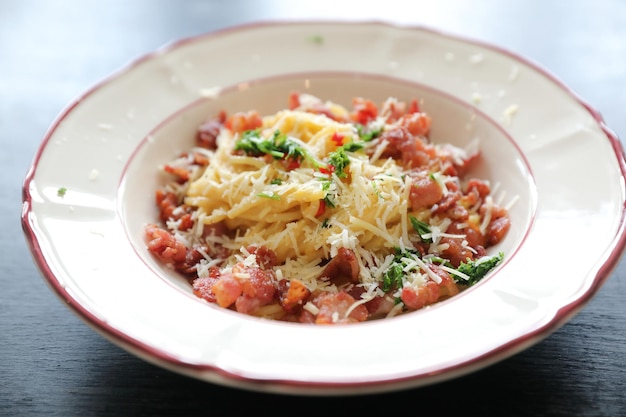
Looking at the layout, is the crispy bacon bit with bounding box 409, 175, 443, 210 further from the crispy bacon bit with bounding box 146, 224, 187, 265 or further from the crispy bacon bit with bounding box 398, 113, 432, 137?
the crispy bacon bit with bounding box 146, 224, 187, 265

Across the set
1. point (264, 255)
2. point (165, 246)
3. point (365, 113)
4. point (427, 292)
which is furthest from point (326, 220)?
point (365, 113)

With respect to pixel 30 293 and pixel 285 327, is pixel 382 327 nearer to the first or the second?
pixel 285 327

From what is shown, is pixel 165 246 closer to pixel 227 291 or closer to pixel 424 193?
pixel 227 291

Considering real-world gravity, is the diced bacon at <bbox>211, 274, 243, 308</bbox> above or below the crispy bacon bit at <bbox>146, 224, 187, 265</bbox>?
above

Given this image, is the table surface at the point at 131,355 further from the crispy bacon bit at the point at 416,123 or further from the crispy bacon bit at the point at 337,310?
the crispy bacon bit at the point at 416,123

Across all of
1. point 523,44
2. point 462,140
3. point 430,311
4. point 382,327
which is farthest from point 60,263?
point 523,44

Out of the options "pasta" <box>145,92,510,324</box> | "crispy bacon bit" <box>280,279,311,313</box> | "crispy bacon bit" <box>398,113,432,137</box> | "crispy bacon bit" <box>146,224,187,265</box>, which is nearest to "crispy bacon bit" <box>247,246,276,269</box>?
"pasta" <box>145,92,510,324</box>
